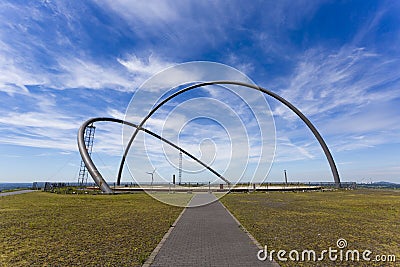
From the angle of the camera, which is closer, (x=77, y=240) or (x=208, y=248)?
(x=208, y=248)

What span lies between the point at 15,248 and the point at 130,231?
11.3 feet

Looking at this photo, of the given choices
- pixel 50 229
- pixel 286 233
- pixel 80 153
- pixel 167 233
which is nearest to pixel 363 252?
pixel 286 233

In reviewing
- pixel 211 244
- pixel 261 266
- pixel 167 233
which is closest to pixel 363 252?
pixel 261 266

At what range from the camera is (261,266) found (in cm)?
591

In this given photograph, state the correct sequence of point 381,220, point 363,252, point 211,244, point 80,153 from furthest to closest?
point 80,153 < point 381,220 < point 211,244 < point 363,252

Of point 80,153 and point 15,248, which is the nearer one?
point 15,248

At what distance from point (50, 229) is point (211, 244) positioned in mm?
6044

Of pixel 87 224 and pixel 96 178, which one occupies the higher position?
pixel 96 178

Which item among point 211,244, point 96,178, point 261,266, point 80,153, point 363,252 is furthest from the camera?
point 80,153

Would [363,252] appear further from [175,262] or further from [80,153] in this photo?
[80,153]

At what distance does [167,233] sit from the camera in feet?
30.6

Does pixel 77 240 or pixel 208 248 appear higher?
pixel 77 240

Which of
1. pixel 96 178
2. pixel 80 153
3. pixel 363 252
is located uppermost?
pixel 80 153

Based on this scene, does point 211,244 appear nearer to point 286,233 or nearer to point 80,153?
point 286,233
